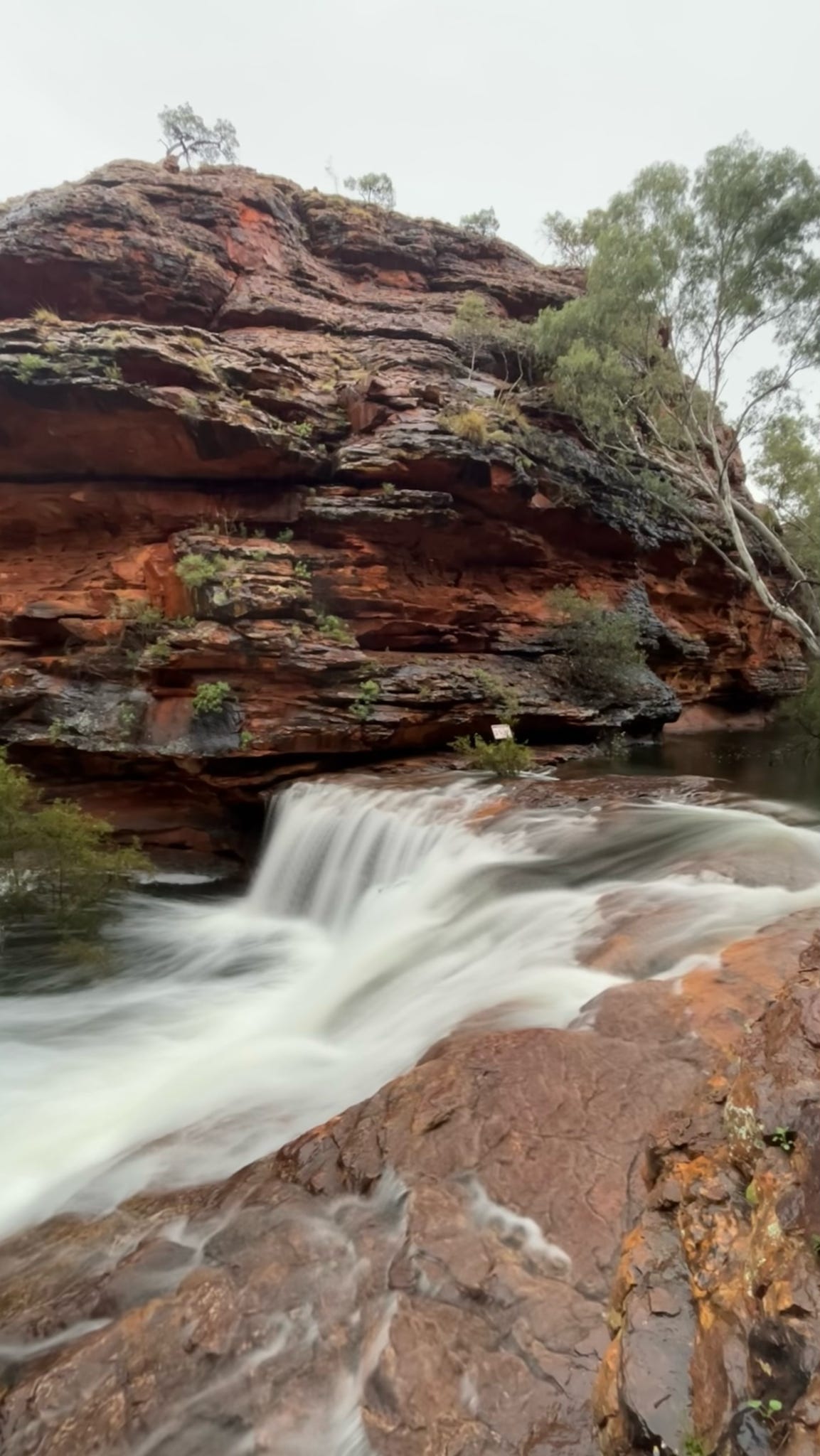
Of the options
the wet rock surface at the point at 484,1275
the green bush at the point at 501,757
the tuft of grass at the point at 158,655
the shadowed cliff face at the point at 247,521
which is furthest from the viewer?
the shadowed cliff face at the point at 247,521

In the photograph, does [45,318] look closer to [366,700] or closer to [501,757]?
[366,700]

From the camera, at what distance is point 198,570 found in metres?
12.7

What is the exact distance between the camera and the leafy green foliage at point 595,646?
15.8 m

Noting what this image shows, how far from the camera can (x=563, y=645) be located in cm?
1600

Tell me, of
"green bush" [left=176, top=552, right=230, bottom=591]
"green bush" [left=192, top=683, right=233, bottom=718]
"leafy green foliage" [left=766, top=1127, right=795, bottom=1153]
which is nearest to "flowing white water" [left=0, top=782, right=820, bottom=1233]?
"leafy green foliage" [left=766, top=1127, right=795, bottom=1153]

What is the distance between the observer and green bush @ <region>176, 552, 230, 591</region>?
12.6 metres

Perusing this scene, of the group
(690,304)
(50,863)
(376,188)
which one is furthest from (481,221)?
(50,863)

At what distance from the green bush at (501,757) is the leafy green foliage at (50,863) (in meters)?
5.85

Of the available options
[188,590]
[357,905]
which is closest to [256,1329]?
[357,905]

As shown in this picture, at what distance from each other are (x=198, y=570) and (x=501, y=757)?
21.0ft

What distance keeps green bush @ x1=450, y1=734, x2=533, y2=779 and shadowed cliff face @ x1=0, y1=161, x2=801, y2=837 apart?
47.7 inches

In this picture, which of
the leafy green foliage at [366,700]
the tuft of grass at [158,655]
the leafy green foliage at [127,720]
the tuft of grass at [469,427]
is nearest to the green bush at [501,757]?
the leafy green foliage at [366,700]

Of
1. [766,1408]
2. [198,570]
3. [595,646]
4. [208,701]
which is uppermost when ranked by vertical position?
[198,570]

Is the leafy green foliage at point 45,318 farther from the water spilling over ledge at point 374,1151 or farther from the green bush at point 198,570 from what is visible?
the water spilling over ledge at point 374,1151
